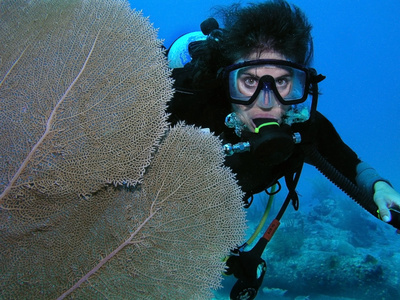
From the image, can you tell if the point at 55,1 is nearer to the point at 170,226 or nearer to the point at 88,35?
the point at 88,35

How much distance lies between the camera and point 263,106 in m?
3.08

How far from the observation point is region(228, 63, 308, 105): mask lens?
121 inches

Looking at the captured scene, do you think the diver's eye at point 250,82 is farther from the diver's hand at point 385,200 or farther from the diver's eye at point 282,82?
the diver's hand at point 385,200

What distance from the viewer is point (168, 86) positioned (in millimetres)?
1860

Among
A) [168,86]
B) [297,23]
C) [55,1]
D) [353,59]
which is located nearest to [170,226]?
[168,86]

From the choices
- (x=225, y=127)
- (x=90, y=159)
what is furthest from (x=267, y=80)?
(x=90, y=159)

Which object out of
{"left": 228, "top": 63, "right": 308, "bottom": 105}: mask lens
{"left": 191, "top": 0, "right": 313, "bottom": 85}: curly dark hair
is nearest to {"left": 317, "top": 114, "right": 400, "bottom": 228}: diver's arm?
{"left": 228, "top": 63, "right": 308, "bottom": 105}: mask lens

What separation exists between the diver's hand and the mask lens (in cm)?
133

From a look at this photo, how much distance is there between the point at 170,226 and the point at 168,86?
112 centimetres

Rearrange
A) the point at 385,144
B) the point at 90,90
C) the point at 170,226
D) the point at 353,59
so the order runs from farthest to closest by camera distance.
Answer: the point at 353,59 → the point at 385,144 → the point at 170,226 → the point at 90,90

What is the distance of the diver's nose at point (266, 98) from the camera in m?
3.07

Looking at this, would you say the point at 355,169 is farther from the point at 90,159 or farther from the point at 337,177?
the point at 90,159

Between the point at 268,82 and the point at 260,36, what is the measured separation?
0.57 meters

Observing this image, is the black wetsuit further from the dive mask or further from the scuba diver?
the dive mask
